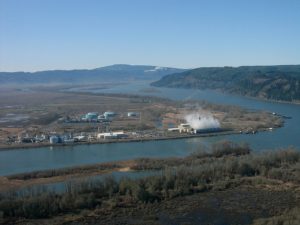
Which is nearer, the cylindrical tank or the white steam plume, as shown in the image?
the cylindrical tank

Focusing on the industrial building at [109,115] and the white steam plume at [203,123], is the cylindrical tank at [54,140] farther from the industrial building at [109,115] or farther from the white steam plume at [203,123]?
the industrial building at [109,115]

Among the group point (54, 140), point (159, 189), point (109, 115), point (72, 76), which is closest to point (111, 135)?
point (54, 140)

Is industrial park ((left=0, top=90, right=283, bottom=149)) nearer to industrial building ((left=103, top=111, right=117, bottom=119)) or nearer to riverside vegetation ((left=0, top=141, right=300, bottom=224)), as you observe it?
industrial building ((left=103, top=111, right=117, bottom=119))

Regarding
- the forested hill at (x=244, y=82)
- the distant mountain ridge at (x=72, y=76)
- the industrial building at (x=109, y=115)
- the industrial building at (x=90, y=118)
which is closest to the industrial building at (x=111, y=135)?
the industrial building at (x=90, y=118)

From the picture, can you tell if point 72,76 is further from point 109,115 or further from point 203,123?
point 203,123

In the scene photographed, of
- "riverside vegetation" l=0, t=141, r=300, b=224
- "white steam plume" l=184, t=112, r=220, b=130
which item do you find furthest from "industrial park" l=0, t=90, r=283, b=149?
"riverside vegetation" l=0, t=141, r=300, b=224

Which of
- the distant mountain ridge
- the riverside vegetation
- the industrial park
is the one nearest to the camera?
the riverside vegetation
